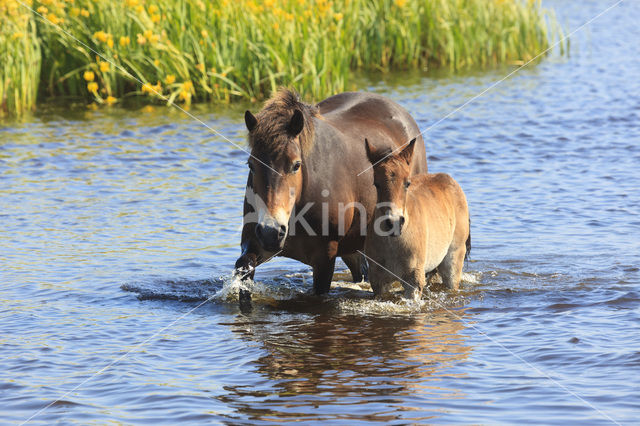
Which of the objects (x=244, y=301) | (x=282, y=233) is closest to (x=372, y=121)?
(x=244, y=301)

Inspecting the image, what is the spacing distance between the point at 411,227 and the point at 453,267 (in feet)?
3.25

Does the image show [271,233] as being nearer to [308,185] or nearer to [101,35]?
[308,185]

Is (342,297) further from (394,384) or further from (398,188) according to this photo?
(394,384)

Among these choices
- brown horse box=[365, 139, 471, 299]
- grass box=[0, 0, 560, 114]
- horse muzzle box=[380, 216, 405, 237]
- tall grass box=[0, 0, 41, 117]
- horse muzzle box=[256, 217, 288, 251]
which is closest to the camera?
horse muzzle box=[256, 217, 288, 251]

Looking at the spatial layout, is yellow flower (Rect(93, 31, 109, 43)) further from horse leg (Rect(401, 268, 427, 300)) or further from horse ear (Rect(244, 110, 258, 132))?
horse leg (Rect(401, 268, 427, 300))

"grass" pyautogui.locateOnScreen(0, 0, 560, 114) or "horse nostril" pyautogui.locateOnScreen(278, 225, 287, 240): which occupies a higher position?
"grass" pyautogui.locateOnScreen(0, 0, 560, 114)

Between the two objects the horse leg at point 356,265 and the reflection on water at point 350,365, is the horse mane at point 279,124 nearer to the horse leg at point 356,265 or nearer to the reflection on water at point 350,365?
the reflection on water at point 350,365

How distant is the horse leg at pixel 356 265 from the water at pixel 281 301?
0.20 m

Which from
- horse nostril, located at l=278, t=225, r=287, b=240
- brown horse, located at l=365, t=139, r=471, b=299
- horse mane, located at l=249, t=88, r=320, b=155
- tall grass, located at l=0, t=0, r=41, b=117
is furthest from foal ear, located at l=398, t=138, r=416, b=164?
tall grass, located at l=0, t=0, r=41, b=117

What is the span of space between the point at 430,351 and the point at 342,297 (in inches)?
69.2

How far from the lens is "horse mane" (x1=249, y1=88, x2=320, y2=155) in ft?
21.9

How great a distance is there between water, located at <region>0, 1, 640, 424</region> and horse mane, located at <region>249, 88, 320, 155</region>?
1.29 metres

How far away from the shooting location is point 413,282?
721cm

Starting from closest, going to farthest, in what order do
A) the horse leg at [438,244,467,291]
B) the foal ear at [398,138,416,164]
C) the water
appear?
1. the water
2. the foal ear at [398,138,416,164]
3. the horse leg at [438,244,467,291]
